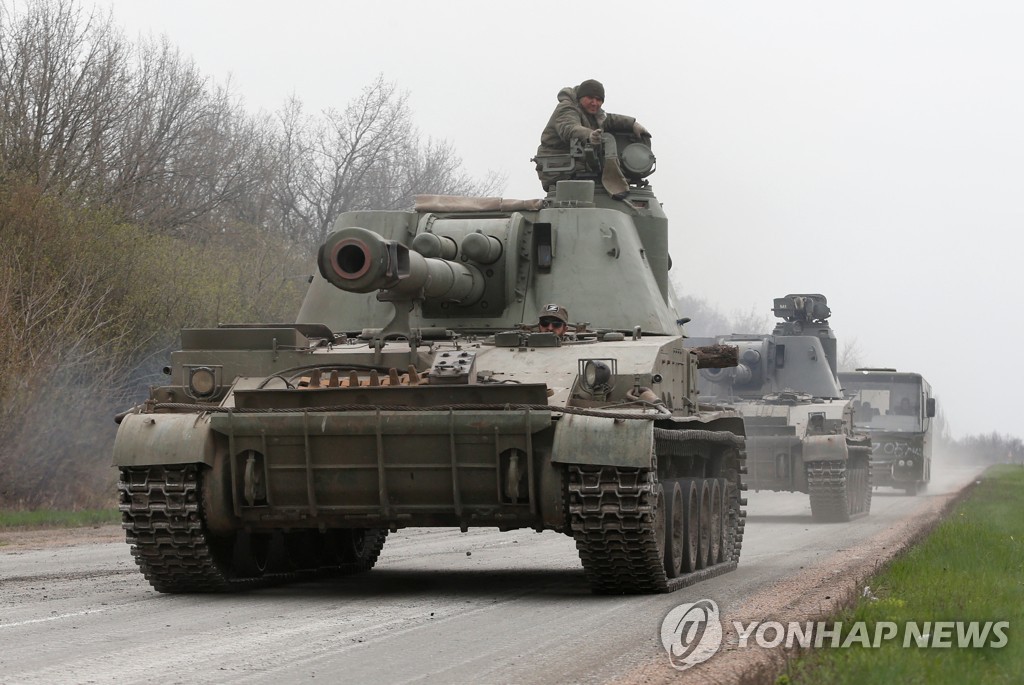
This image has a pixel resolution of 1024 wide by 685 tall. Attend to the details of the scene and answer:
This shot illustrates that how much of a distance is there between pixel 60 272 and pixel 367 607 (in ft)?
51.4

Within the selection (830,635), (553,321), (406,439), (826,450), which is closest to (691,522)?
(553,321)

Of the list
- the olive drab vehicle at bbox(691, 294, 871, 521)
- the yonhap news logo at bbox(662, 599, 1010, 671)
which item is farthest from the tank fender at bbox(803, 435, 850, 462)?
the yonhap news logo at bbox(662, 599, 1010, 671)

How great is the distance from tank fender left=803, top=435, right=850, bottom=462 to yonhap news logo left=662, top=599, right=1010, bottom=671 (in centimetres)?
1365

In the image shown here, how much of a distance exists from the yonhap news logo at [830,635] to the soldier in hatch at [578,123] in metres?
6.97

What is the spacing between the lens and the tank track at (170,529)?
10766mm

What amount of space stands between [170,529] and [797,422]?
47.0ft

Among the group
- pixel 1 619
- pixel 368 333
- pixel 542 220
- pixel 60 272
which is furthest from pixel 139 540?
pixel 60 272

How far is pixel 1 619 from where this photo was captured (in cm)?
954

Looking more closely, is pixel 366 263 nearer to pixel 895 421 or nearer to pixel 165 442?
pixel 165 442

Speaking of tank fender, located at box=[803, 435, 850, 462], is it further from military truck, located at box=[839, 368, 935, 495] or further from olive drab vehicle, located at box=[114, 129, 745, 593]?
olive drab vehicle, located at box=[114, 129, 745, 593]

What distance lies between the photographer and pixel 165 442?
10.7 m

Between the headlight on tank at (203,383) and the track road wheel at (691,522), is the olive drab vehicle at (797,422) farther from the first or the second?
the headlight on tank at (203,383)

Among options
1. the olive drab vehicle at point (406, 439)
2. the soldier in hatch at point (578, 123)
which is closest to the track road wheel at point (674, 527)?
the olive drab vehicle at point (406, 439)

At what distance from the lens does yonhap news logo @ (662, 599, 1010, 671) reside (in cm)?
752
